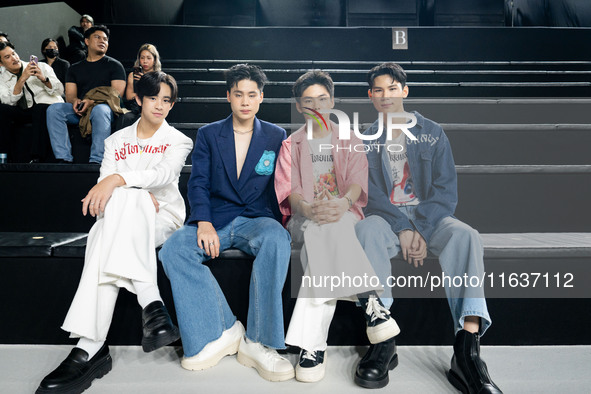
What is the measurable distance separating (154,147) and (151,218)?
318 mm

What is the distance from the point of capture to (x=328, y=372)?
1.31 metres

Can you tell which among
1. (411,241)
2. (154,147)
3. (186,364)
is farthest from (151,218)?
(411,241)

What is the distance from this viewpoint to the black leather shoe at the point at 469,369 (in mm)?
1151

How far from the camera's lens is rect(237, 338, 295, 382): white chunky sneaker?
126cm

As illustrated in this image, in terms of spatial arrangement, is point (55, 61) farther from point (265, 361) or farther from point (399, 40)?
point (265, 361)

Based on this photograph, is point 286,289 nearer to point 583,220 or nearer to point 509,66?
point 583,220

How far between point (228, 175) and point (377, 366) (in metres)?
0.74

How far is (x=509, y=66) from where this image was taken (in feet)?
11.7

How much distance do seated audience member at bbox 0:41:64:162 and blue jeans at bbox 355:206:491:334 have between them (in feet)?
6.52

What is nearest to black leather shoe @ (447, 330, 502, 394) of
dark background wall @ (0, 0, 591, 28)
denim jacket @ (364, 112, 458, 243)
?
denim jacket @ (364, 112, 458, 243)

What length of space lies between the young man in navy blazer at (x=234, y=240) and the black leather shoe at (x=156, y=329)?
0.06 metres

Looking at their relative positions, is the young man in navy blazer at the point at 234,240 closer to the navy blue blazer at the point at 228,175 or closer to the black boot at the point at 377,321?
the navy blue blazer at the point at 228,175

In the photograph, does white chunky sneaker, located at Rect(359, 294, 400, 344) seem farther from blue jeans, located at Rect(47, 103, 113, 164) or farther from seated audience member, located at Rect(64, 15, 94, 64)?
seated audience member, located at Rect(64, 15, 94, 64)

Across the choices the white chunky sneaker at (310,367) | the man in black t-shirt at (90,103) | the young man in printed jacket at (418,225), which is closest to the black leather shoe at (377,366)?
the young man in printed jacket at (418,225)
